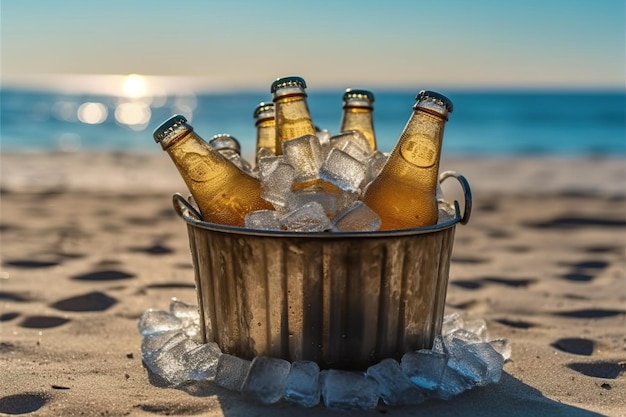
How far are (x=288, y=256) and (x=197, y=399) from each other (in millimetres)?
498

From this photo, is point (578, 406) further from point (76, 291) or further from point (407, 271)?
point (76, 291)

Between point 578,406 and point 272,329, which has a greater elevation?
point 272,329

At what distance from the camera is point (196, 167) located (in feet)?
6.70

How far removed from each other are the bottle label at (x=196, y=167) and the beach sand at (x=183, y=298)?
0.63 m

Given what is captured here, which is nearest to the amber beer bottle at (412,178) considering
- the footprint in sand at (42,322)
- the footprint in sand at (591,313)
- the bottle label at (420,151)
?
the bottle label at (420,151)

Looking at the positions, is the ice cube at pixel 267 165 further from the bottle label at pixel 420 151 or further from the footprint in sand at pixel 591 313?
the footprint in sand at pixel 591 313

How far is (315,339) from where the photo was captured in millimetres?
1919

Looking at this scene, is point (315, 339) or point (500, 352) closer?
point (315, 339)

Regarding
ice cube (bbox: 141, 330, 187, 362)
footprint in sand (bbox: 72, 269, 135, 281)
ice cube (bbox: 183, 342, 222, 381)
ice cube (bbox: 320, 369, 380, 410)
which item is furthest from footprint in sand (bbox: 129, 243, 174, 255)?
ice cube (bbox: 320, 369, 380, 410)

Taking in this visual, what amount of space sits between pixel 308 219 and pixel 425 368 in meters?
0.56

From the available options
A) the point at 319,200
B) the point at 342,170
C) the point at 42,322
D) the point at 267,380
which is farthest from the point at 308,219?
the point at 42,322

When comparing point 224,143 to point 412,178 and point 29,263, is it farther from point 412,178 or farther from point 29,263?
point 29,263

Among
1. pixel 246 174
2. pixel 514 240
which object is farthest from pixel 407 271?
pixel 514 240

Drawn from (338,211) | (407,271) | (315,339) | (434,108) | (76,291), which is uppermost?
(434,108)
